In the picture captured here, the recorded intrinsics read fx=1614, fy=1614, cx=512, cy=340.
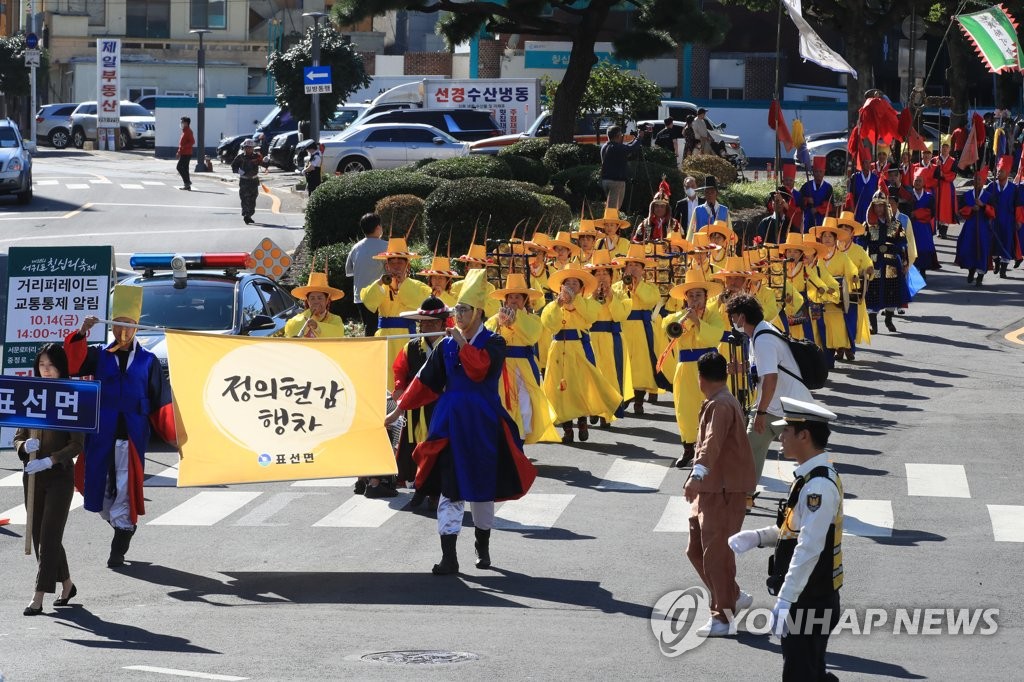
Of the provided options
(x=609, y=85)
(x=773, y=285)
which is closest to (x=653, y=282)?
(x=773, y=285)

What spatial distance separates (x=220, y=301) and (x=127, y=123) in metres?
44.6

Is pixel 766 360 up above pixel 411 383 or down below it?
above

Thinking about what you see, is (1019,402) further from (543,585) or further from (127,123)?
(127,123)

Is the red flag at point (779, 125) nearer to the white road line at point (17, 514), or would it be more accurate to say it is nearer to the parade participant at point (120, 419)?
the white road line at point (17, 514)

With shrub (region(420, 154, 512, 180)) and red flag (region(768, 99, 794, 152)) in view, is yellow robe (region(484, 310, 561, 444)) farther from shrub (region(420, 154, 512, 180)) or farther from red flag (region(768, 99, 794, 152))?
shrub (region(420, 154, 512, 180))

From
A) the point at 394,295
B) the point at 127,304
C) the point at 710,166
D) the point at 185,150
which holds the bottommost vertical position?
the point at 394,295

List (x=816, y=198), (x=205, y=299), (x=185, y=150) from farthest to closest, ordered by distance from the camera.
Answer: (x=185, y=150), (x=816, y=198), (x=205, y=299)

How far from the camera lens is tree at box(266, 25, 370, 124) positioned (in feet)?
167

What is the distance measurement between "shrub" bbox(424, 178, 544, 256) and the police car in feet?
23.3

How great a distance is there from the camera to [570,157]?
30797mm

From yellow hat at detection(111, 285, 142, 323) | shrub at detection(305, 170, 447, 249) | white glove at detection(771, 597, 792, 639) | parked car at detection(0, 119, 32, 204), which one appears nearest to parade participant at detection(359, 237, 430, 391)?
yellow hat at detection(111, 285, 142, 323)

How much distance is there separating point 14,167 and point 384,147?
27.1ft

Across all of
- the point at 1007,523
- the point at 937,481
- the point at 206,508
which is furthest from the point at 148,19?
the point at 1007,523

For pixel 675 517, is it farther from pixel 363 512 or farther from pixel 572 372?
pixel 572 372
